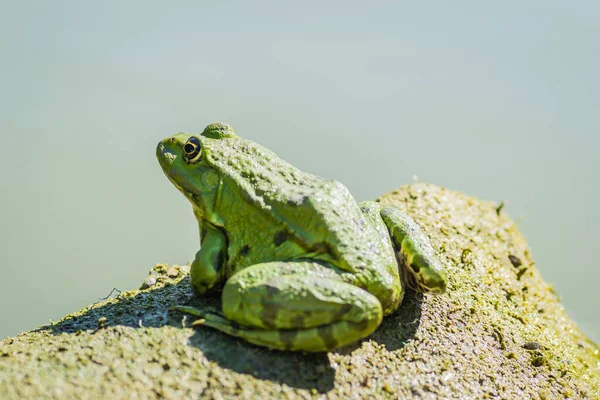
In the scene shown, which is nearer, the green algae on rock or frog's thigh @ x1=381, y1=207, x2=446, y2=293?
the green algae on rock

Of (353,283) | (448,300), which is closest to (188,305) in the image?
(353,283)

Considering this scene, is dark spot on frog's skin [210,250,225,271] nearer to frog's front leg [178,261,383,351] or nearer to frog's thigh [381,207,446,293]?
frog's front leg [178,261,383,351]

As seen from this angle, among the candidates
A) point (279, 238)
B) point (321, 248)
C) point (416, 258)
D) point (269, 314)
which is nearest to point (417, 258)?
point (416, 258)

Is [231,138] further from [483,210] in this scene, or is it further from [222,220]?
[483,210]

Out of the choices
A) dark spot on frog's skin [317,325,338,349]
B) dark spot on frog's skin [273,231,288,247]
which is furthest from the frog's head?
dark spot on frog's skin [317,325,338,349]

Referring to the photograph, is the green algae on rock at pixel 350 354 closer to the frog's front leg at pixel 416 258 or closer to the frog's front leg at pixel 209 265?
the frog's front leg at pixel 209 265

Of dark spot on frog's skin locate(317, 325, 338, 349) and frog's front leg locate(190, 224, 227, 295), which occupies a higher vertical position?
frog's front leg locate(190, 224, 227, 295)

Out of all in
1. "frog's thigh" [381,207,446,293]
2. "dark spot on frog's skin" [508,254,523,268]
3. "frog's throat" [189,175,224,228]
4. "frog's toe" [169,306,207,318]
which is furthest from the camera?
"dark spot on frog's skin" [508,254,523,268]

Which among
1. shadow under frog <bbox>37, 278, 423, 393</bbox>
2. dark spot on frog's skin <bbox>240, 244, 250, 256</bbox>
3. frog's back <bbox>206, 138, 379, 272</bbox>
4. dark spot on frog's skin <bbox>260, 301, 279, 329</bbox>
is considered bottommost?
shadow under frog <bbox>37, 278, 423, 393</bbox>

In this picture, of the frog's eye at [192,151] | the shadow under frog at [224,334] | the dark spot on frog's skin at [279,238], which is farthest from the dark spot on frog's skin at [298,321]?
the frog's eye at [192,151]
